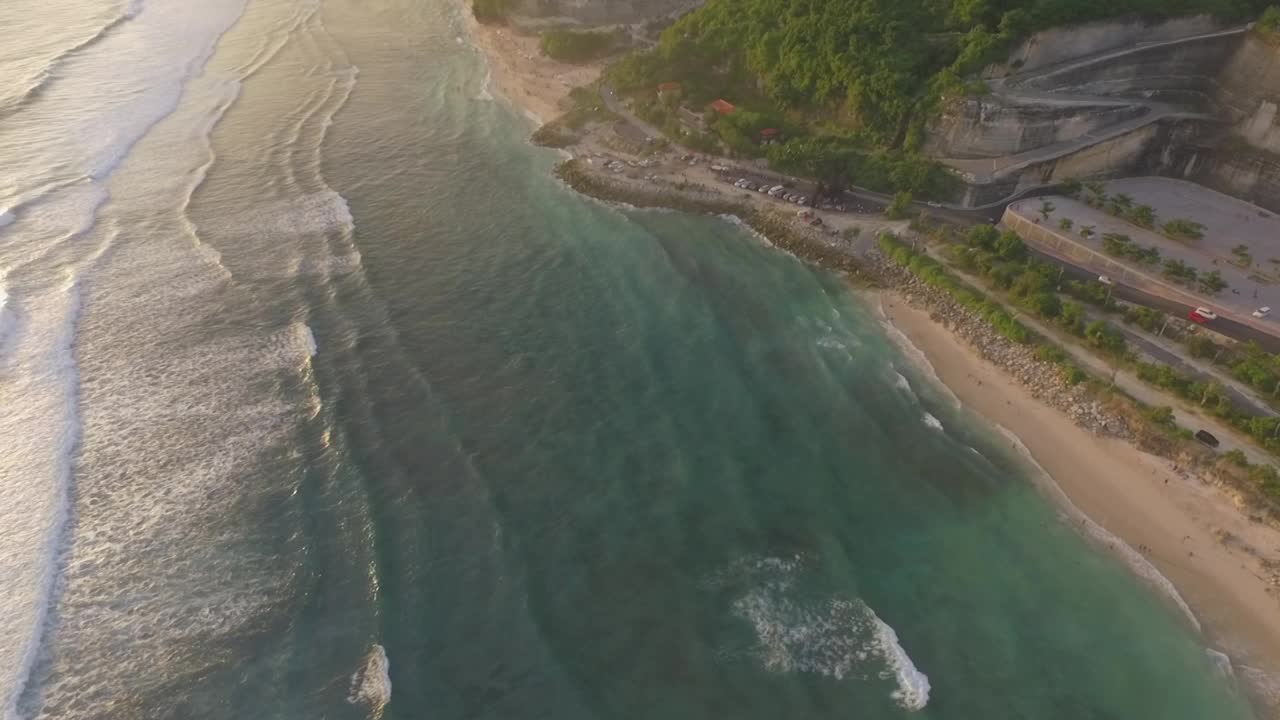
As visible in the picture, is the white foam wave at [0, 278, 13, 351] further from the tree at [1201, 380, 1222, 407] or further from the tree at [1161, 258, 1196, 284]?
the tree at [1161, 258, 1196, 284]

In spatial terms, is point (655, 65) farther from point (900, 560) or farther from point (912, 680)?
point (912, 680)

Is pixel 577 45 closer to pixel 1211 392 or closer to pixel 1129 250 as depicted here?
pixel 1129 250

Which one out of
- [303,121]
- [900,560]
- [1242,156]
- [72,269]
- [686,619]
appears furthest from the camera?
[303,121]

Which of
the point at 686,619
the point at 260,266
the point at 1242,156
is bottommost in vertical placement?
the point at 686,619

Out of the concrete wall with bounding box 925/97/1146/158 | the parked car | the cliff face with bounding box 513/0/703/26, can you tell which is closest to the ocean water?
the parked car

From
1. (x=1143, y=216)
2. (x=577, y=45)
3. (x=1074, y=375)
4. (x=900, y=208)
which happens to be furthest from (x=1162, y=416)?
(x=577, y=45)

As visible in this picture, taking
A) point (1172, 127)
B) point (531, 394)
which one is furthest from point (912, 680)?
point (1172, 127)

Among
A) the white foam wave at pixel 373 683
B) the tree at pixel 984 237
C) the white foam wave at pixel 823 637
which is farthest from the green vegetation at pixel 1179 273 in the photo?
the white foam wave at pixel 373 683
